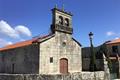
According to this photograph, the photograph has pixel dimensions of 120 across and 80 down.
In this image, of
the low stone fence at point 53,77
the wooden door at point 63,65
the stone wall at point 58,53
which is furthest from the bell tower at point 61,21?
the low stone fence at point 53,77

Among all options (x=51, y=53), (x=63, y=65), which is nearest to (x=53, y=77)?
(x=51, y=53)

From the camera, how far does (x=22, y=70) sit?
26781 millimetres

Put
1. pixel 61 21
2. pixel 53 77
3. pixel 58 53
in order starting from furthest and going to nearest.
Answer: pixel 61 21 → pixel 58 53 → pixel 53 77

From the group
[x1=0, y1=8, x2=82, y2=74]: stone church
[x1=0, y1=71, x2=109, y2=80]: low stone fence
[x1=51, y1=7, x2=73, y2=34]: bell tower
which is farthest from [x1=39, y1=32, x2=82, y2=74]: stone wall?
[x1=0, y1=71, x2=109, y2=80]: low stone fence

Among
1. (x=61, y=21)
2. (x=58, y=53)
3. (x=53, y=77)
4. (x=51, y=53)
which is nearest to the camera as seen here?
(x=53, y=77)

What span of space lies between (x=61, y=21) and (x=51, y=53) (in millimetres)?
5168

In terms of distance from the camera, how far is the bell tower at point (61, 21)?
2703cm

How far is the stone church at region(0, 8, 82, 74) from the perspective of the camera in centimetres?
2500

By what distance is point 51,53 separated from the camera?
2608 centimetres

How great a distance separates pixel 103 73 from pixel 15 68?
12539 millimetres

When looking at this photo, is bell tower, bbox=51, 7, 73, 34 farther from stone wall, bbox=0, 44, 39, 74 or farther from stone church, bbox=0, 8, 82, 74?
stone wall, bbox=0, 44, 39, 74

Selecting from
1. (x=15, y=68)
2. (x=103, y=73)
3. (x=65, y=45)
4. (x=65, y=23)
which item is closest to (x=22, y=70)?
(x=15, y=68)

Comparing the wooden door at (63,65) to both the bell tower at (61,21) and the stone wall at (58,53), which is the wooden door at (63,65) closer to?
the stone wall at (58,53)

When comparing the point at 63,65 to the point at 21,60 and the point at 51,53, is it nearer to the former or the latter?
the point at 51,53
